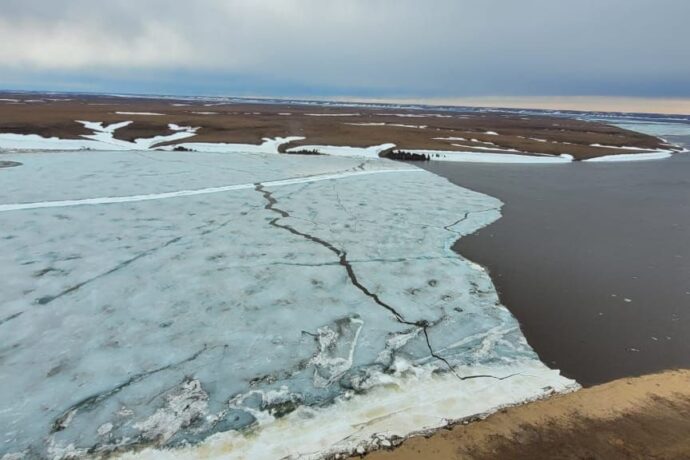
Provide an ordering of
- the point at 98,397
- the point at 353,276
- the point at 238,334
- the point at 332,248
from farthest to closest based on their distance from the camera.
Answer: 1. the point at 332,248
2. the point at 353,276
3. the point at 238,334
4. the point at 98,397

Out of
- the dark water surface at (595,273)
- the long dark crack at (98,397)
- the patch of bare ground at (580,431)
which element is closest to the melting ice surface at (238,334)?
the long dark crack at (98,397)

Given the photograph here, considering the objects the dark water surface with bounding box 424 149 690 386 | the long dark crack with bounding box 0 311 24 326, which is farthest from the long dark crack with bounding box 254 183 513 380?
the long dark crack with bounding box 0 311 24 326

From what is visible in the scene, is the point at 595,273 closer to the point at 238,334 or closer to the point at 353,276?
the point at 353,276

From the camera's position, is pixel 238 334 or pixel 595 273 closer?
pixel 238 334

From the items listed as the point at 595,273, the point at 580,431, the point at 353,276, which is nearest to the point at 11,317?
the point at 353,276

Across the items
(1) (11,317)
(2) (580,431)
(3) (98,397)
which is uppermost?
(1) (11,317)

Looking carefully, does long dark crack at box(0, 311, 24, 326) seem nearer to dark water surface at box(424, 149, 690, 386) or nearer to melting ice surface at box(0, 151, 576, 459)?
melting ice surface at box(0, 151, 576, 459)

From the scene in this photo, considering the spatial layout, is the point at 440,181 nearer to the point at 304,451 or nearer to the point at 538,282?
the point at 538,282

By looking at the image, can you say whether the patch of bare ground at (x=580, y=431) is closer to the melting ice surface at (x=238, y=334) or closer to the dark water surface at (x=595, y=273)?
the melting ice surface at (x=238, y=334)
